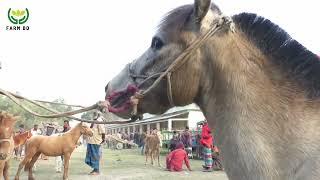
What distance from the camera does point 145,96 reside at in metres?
2.91

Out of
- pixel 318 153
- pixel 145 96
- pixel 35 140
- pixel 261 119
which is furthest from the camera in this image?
pixel 35 140

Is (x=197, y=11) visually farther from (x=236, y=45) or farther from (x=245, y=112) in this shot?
(x=245, y=112)

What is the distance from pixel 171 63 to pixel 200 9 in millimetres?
425

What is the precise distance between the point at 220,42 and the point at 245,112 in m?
0.52

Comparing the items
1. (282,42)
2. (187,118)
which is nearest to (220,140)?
(282,42)

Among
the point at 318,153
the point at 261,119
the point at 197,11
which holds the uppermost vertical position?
the point at 197,11

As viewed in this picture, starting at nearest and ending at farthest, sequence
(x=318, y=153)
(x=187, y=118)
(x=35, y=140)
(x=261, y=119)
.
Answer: (x=318, y=153), (x=261, y=119), (x=35, y=140), (x=187, y=118)

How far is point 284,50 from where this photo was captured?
2.73 m

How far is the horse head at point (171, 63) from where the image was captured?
273 cm

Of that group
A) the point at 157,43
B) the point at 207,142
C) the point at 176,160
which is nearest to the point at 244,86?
the point at 157,43

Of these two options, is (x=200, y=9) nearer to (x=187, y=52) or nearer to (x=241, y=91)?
(x=187, y=52)

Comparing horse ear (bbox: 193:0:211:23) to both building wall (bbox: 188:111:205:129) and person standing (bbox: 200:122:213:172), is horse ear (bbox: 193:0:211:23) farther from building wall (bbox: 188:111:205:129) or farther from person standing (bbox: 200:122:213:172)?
building wall (bbox: 188:111:205:129)

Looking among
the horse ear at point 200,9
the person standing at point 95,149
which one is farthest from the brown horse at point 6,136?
the horse ear at point 200,9

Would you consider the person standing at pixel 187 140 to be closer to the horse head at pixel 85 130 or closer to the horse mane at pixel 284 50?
the horse head at pixel 85 130
